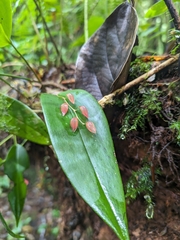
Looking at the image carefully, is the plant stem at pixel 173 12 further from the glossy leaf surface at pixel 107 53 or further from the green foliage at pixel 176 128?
the green foliage at pixel 176 128

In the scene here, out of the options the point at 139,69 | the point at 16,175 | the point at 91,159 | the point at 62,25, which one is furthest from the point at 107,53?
the point at 62,25

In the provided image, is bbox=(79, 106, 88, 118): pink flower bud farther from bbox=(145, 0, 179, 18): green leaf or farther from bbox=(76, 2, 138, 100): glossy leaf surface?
bbox=(145, 0, 179, 18): green leaf

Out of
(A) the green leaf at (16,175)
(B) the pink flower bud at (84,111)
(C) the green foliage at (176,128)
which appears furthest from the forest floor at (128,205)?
(A) the green leaf at (16,175)

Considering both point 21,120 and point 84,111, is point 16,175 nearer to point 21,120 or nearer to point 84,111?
point 21,120

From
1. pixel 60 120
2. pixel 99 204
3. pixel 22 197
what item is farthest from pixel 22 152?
pixel 99 204

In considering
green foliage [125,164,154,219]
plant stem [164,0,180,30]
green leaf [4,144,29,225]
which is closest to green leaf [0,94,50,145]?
green leaf [4,144,29,225]

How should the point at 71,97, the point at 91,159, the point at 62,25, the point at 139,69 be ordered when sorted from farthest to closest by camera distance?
1. the point at 62,25
2. the point at 139,69
3. the point at 71,97
4. the point at 91,159

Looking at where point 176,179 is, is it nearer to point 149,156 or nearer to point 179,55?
point 149,156
